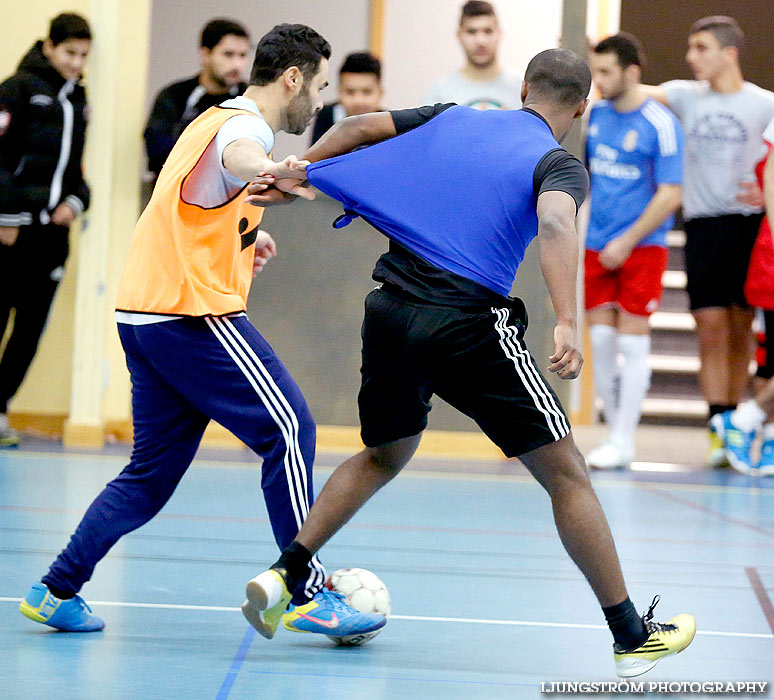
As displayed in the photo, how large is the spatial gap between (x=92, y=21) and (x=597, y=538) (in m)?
5.61

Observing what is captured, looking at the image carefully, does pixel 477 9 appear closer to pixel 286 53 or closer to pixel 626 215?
pixel 626 215

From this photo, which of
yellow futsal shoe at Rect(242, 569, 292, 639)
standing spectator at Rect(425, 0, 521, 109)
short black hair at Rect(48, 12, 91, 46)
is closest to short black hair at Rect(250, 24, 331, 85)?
yellow futsal shoe at Rect(242, 569, 292, 639)

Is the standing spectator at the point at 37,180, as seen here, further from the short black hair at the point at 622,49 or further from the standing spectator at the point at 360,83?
the short black hair at the point at 622,49

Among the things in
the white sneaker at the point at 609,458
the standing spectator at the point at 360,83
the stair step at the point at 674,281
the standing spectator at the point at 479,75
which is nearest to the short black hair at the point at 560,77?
the standing spectator at the point at 360,83

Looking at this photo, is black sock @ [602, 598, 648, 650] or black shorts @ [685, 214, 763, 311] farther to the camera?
black shorts @ [685, 214, 763, 311]

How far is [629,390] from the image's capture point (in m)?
7.44

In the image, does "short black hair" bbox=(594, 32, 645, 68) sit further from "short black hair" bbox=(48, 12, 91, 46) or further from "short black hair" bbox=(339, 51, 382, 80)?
"short black hair" bbox=(48, 12, 91, 46)

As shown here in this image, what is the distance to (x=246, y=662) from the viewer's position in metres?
3.05

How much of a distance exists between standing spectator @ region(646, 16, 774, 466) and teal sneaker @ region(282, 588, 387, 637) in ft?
16.2

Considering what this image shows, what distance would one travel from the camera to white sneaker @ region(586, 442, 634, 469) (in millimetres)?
7340

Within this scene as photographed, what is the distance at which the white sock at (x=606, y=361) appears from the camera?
7.45 meters

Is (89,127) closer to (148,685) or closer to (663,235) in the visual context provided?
(663,235)

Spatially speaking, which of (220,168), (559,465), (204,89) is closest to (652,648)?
(559,465)

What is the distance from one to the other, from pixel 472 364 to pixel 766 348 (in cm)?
510
